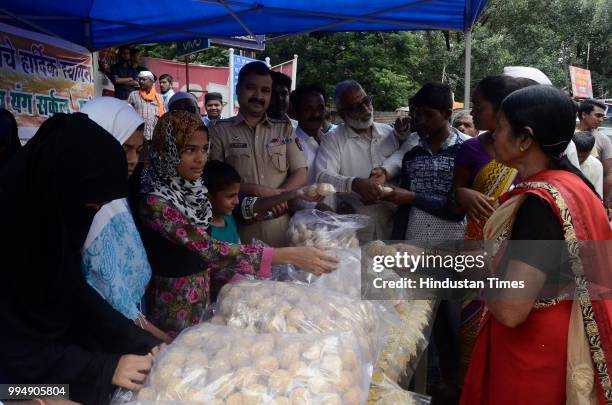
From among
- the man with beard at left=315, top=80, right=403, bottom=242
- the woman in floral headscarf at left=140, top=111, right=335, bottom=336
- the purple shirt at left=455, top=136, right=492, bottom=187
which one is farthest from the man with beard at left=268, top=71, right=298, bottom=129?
the woman in floral headscarf at left=140, top=111, right=335, bottom=336

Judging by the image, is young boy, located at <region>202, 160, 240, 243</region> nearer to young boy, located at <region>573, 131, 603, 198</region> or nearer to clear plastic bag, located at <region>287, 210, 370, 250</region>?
clear plastic bag, located at <region>287, 210, 370, 250</region>

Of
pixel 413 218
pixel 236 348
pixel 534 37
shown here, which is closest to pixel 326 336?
pixel 236 348

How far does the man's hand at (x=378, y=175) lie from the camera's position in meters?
2.72

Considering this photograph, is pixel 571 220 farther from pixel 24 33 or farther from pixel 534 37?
pixel 534 37

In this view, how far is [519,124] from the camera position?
1.49m

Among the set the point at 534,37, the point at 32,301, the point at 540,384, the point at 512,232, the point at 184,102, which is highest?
the point at 534,37

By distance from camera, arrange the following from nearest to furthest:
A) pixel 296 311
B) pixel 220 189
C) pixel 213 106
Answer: pixel 296 311
pixel 220 189
pixel 213 106

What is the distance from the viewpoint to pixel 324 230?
85.8 inches

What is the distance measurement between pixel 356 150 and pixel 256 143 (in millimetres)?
661

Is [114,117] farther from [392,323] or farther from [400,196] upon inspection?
[400,196]

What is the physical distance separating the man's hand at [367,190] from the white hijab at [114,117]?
1.35m

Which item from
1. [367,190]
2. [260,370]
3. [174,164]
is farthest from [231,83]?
[260,370]

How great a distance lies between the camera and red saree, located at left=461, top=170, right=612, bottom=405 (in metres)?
1.41

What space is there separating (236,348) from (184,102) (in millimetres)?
3237
